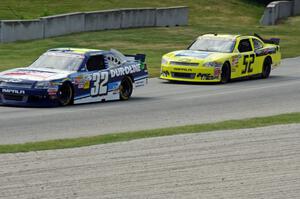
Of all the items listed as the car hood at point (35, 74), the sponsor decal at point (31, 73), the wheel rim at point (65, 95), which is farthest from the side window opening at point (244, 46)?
the sponsor decal at point (31, 73)

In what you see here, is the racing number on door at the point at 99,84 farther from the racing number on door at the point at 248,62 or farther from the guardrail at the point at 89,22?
the guardrail at the point at 89,22

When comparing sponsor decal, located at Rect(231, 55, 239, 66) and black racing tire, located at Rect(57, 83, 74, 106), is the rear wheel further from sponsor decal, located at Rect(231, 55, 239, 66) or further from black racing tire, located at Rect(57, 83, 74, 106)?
sponsor decal, located at Rect(231, 55, 239, 66)

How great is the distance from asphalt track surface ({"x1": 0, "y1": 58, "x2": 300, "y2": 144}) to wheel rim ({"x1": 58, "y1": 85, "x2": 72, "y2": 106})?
0.23 m

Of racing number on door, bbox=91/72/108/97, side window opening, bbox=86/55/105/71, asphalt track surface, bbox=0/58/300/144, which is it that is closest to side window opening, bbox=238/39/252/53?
asphalt track surface, bbox=0/58/300/144

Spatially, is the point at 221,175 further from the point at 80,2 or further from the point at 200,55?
the point at 80,2

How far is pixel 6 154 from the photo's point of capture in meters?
13.1

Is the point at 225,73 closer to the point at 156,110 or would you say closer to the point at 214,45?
the point at 214,45

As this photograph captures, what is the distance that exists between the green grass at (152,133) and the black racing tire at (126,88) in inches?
181

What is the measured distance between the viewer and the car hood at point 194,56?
86.7 ft

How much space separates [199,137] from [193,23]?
105 ft

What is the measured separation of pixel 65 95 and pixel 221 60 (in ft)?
24.2

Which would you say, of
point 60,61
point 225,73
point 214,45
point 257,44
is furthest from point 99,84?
point 257,44

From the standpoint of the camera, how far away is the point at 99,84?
69.7 feet

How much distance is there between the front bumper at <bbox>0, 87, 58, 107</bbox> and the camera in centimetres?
1959
